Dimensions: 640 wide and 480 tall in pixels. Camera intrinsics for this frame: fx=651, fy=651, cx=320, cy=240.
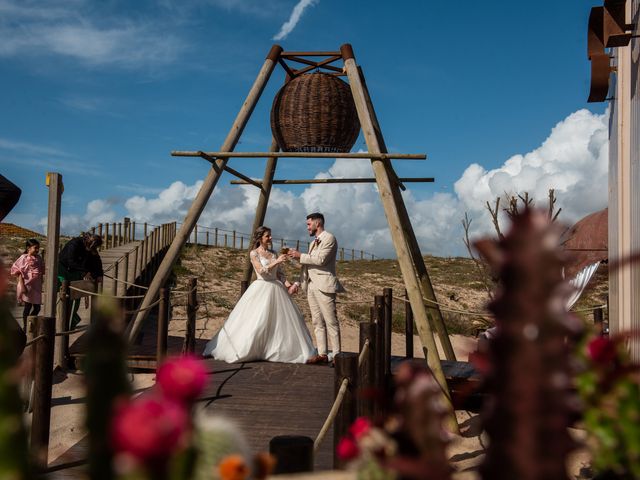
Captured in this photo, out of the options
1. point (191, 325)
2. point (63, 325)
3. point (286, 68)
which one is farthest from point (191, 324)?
point (286, 68)

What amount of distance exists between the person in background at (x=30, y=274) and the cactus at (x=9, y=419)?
358 inches

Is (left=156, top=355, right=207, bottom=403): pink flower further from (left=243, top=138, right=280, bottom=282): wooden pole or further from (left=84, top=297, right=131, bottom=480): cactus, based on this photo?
(left=243, top=138, right=280, bottom=282): wooden pole

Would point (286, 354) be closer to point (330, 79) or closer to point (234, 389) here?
point (234, 389)

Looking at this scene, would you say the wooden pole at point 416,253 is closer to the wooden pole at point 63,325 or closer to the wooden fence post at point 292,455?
the wooden pole at point 63,325

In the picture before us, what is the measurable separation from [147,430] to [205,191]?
705 centimetres

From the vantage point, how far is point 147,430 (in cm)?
46

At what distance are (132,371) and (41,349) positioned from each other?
173 inches

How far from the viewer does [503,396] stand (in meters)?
0.54

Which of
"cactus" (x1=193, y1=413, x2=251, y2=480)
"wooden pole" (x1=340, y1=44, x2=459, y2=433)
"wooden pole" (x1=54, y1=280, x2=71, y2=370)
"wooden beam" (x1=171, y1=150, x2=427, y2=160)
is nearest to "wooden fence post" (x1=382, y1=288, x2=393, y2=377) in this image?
"wooden pole" (x1=340, y1=44, x2=459, y2=433)

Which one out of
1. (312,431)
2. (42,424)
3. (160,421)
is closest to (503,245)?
(160,421)

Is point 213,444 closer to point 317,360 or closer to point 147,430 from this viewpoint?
point 147,430

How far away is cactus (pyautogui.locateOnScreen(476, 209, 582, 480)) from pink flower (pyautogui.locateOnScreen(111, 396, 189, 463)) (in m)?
0.26

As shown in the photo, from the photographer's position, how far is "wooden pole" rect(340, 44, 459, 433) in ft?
20.2

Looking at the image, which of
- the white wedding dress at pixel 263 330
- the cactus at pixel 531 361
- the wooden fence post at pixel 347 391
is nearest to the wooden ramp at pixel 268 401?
the white wedding dress at pixel 263 330
